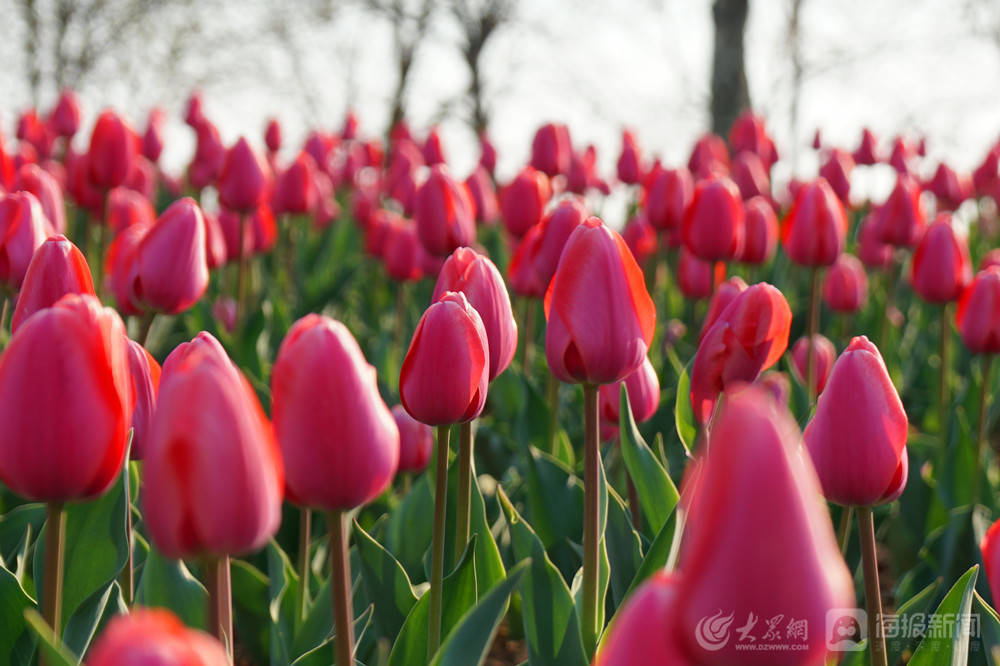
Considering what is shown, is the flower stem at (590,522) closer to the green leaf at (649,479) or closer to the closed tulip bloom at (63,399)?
the green leaf at (649,479)

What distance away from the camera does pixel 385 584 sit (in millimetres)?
1844

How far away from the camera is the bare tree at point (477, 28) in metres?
17.8

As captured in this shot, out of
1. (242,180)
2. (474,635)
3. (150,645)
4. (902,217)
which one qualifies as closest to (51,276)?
(474,635)

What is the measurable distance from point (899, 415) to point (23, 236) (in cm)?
171

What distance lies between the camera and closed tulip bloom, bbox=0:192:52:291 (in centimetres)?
221

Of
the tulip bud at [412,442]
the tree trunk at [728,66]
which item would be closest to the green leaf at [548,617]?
the tulip bud at [412,442]

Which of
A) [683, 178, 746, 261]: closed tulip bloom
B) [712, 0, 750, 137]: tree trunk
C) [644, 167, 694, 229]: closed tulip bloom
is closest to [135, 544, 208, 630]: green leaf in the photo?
[683, 178, 746, 261]: closed tulip bloom

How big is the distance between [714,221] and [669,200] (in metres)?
0.79

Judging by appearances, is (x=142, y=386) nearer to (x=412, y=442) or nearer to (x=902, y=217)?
(x=412, y=442)

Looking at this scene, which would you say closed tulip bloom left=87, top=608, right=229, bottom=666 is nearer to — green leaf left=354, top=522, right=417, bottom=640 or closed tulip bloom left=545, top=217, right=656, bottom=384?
closed tulip bloom left=545, top=217, right=656, bottom=384

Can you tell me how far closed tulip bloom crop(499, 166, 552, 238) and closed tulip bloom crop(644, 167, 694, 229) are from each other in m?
0.50

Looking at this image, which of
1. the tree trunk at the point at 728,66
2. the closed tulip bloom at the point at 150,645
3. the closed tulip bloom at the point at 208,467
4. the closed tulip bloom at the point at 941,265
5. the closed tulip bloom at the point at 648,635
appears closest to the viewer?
the closed tulip bloom at the point at 150,645

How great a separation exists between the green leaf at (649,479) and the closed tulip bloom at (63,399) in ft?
3.53

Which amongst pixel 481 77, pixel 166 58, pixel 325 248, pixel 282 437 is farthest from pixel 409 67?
pixel 282 437
